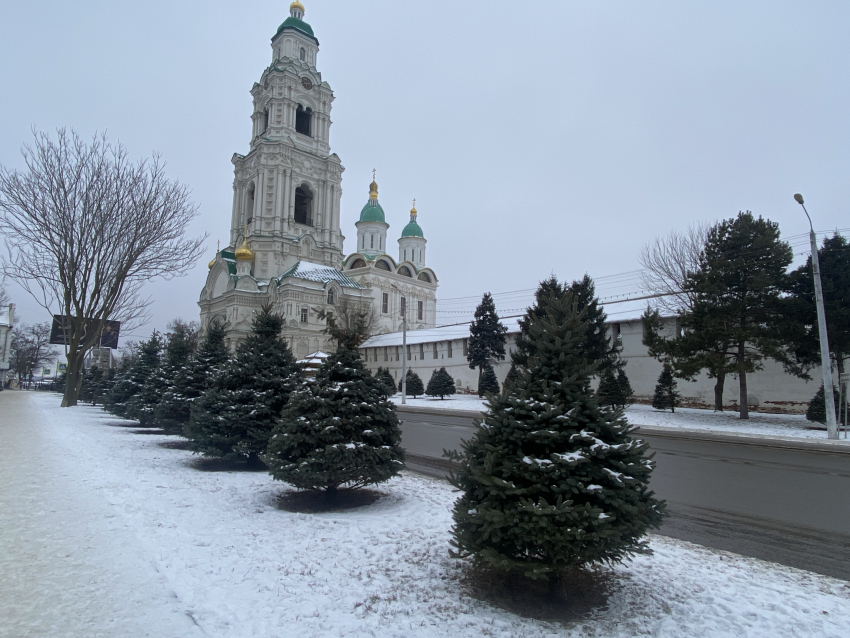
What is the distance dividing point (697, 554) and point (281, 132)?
201 feet

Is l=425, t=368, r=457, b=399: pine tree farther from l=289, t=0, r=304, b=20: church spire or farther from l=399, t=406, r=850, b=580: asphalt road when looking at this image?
l=289, t=0, r=304, b=20: church spire

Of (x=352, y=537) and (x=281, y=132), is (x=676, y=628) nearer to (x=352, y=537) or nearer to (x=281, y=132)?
(x=352, y=537)

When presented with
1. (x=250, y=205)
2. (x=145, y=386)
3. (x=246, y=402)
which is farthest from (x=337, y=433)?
(x=250, y=205)

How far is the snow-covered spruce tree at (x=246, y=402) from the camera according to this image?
9609 millimetres

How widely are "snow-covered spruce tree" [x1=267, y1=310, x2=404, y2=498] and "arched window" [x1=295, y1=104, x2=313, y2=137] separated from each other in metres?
60.6

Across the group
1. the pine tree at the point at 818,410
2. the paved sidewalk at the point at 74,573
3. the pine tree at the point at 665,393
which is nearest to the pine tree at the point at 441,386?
the pine tree at the point at 665,393

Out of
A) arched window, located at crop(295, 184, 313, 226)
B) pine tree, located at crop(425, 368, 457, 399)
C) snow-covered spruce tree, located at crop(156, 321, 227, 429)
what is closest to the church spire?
arched window, located at crop(295, 184, 313, 226)

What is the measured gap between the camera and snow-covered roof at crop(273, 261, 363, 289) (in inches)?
2140

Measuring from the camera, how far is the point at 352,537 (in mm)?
5789

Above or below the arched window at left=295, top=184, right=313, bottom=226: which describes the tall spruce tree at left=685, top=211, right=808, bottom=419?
below

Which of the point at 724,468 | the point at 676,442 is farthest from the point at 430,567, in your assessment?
the point at 676,442

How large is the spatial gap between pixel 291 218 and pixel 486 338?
1309 inches

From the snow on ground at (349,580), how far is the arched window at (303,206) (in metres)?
57.4

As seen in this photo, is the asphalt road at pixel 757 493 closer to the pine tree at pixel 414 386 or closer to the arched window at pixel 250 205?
the pine tree at pixel 414 386
